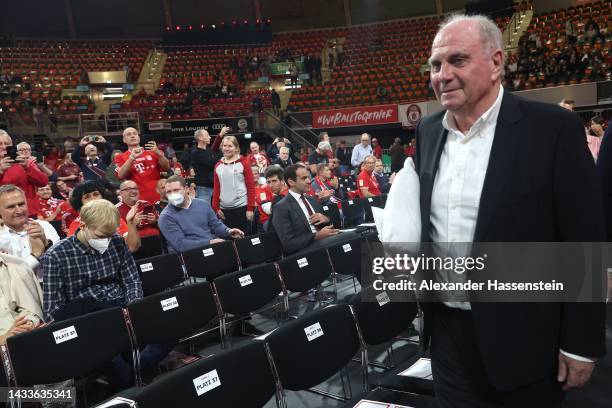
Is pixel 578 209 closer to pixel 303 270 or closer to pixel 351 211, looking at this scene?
pixel 303 270

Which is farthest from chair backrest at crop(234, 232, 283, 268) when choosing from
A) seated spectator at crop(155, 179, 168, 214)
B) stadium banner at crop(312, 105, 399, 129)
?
stadium banner at crop(312, 105, 399, 129)

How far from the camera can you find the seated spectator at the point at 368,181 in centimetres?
747

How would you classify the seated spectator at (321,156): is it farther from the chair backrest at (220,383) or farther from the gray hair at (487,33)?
the gray hair at (487,33)

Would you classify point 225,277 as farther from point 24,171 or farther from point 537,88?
point 537,88

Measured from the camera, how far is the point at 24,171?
15.1 ft

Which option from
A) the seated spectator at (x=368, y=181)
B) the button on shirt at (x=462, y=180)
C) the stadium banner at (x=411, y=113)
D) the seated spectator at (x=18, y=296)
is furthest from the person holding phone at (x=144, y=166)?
the stadium banner at (x=411, y=113)

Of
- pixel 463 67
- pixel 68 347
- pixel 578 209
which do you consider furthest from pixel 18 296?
pixel 578 209

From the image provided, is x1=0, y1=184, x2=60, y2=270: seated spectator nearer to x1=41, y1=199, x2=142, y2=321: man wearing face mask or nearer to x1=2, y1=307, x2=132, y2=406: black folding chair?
x1=41, y1=199, x2=142, y2=321: man wearing face mask

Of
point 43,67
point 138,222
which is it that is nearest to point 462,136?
point 138,222

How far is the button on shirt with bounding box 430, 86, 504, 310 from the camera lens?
1.25 metres

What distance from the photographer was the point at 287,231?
14.2 ft

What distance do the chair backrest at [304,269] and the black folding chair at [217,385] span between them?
1.49m

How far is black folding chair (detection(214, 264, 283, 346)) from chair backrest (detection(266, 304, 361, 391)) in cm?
97

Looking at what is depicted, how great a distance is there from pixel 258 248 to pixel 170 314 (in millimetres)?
1805
